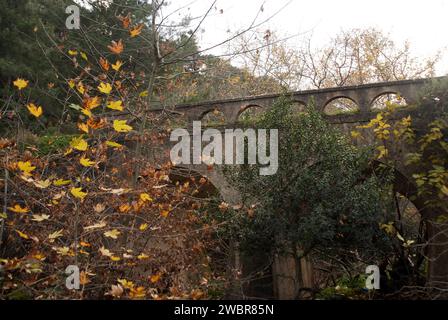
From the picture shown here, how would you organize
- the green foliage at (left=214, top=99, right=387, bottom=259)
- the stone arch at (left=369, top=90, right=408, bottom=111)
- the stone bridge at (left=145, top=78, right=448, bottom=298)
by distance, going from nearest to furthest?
the green foliage at (left=214, top=99, right=387, bottom=259) → the stone bridge at (left=145, top=78, right=448, bottom=298) → the stone arch at (left=369, top=90, right=408, bottom=111)

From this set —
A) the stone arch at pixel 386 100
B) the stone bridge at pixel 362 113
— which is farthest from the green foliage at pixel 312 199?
the stone arch at pixel 386 100

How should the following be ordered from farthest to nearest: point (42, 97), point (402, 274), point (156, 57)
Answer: point (42, 97) → point (402, 274) → point (156, 57)

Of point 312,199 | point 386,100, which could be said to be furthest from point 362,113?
point 312,199

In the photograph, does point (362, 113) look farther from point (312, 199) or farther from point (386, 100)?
point (312, 199)

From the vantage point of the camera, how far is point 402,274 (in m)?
7.61

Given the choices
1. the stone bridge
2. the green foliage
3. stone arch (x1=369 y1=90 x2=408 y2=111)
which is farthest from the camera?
stone arch (x1=369 y1=90 x2=408 y2=111)

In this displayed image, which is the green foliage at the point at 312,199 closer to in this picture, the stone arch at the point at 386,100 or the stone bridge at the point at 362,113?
the stone bridge at the point at 362,113

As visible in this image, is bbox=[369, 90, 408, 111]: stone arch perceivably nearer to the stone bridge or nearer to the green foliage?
the stone bridge

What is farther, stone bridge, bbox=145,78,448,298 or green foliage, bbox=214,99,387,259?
stone bridge, bbox=145,78,448,298

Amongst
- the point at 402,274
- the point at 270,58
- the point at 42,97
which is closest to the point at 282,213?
the point at 402,274

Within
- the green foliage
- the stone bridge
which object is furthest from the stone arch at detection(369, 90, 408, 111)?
the green foliage
